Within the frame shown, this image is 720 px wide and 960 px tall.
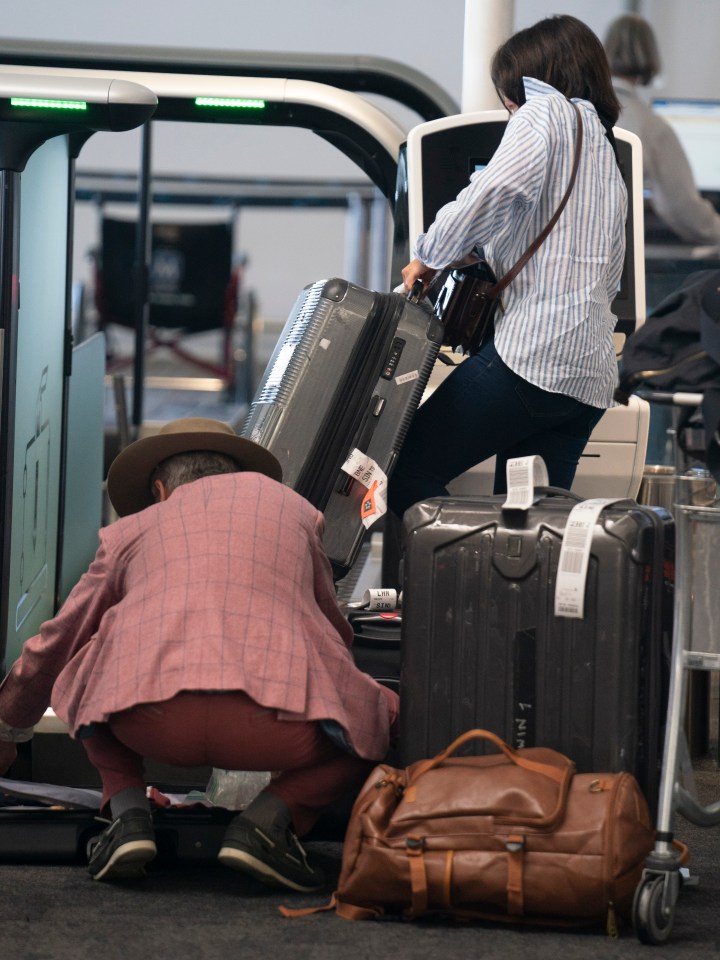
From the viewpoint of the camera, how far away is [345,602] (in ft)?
10.4

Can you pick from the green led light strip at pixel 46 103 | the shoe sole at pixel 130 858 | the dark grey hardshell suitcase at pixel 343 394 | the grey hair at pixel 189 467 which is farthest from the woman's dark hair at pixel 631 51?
the shoe sole at pixel 130 858

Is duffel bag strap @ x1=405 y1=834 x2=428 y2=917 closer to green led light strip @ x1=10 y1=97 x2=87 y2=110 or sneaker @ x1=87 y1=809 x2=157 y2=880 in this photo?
sneaker @ x1=87 y1=809 x2=157 y2=880

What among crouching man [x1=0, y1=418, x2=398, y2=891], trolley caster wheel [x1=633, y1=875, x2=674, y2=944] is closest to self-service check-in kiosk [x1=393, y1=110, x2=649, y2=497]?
crouching man [x1=0, y1=418, x2=398, y2=891]

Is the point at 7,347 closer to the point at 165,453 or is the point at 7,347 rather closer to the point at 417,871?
the point at 165,453

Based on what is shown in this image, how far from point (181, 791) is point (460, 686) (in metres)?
0.71

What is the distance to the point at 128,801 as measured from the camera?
7.38 feet

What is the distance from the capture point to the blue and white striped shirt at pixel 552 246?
104 inches

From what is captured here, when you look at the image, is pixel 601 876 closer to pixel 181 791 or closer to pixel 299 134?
pixel 181 791

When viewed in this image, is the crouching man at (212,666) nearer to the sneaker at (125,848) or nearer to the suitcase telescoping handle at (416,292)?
the sneaker at (125,848)

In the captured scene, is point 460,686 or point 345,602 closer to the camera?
point 460,686

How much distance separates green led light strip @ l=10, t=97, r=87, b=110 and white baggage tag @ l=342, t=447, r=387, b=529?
887 millimetres

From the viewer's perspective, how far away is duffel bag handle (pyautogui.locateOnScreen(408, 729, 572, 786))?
6.77 feet

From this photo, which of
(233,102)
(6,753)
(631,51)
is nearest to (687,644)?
(6,753)

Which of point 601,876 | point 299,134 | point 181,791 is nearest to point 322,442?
point 181,791
